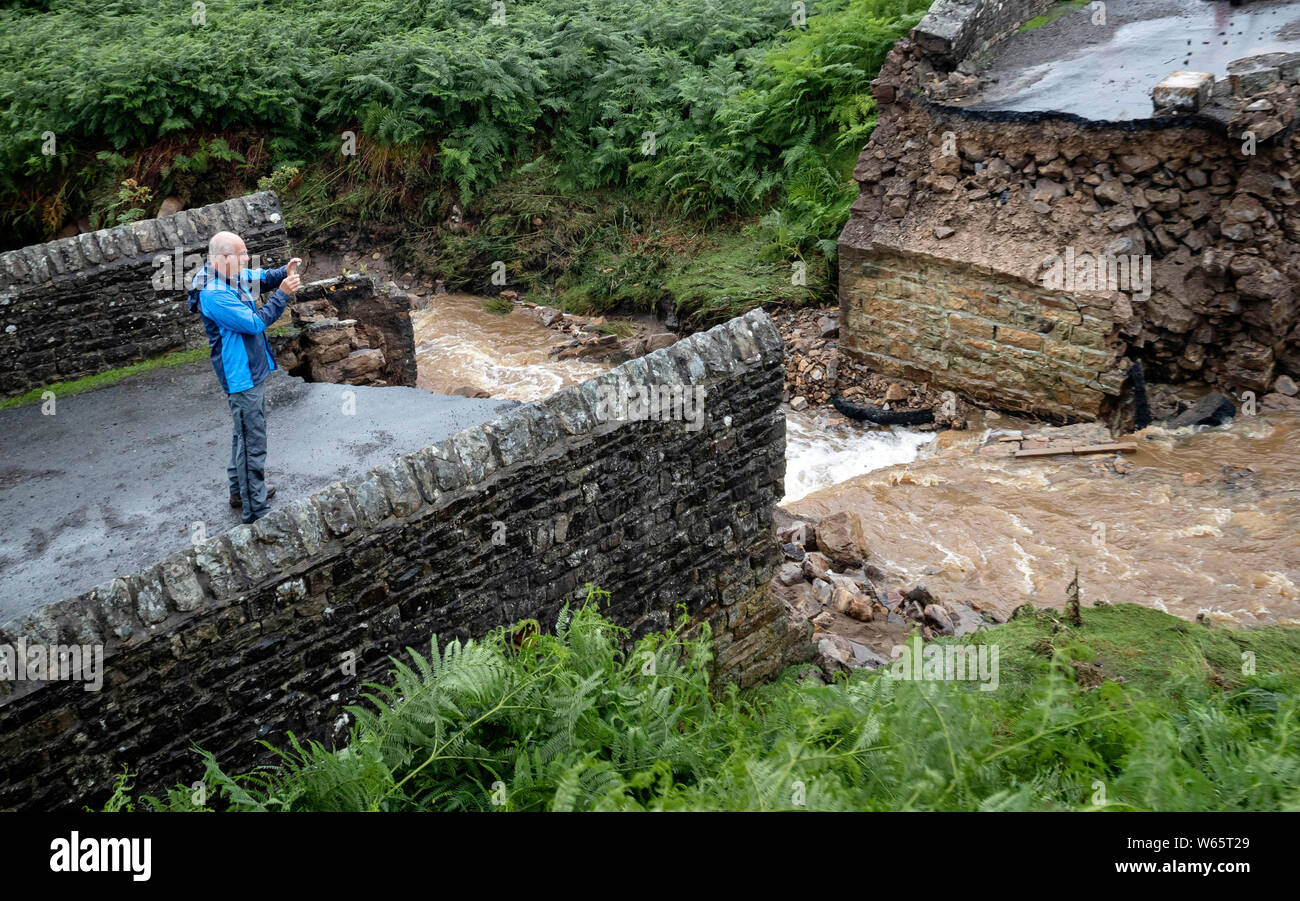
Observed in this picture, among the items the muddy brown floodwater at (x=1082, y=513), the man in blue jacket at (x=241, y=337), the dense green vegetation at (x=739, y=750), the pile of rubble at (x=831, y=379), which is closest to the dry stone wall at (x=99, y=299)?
the man in blue jacket at (x=241, y=337)

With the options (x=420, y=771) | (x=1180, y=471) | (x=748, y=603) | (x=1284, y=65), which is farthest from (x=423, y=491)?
(x=1284, y=65)

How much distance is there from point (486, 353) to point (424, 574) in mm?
10338

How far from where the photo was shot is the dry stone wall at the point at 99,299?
841cm

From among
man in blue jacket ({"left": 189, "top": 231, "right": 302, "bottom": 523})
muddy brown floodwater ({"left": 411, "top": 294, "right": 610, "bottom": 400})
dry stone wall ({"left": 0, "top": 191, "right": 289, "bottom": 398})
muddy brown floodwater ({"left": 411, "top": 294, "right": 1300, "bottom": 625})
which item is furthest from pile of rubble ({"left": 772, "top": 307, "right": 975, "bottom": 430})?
man in blue jacket ({"left": 189, "top": 231, "right": 302, "bottom": 523})

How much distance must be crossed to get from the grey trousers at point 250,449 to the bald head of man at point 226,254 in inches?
30.2

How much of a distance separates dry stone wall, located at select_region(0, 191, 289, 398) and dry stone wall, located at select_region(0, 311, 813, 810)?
17.3 ft

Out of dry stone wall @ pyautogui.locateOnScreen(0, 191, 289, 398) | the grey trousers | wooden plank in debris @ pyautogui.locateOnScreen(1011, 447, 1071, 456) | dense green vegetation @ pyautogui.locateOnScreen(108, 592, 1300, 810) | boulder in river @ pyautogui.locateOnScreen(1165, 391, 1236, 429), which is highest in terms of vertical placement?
dry stone wall @ pyautogui.locateOnScreen(0, 191, 289, 398)

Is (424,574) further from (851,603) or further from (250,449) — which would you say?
(851,603)

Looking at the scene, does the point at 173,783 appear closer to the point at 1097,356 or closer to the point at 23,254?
the point at 23,254

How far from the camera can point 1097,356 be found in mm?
11406

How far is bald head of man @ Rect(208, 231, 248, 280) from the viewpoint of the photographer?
619cm

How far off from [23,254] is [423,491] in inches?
224

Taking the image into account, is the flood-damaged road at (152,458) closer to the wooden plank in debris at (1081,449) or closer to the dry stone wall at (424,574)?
the dry stone wall at (424,574)

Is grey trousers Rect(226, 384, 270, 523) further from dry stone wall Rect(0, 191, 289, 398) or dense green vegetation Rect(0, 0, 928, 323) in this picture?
dense green vegetation Rect(0, 0, 928, 323)
